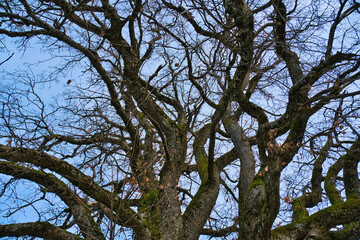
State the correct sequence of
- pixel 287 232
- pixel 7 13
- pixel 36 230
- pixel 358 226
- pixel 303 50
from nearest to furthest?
pixel 36 230 → pixel 287 232 → pixel 358 226 → pixel 303 50 → pixel 7 13

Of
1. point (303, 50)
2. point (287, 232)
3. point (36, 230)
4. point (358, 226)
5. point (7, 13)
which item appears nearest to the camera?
point (36, 230)

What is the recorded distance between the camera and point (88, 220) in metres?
3.57

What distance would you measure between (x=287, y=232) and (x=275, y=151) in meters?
1.12

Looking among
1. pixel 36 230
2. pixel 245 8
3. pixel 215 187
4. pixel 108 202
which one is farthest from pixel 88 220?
pixel 245 8

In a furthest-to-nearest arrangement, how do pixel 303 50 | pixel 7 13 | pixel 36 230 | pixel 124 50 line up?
pixel 124 50 → pixel 7 13 → pixel 303 50 → pixel 36 230

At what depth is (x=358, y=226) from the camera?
3729 millimetres

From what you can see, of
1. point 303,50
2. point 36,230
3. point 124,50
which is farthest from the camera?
point 124,50

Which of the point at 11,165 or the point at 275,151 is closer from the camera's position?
the point at 275,151

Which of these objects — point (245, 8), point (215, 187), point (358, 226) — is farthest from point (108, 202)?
point (358, 226)

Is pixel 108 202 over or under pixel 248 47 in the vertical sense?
under

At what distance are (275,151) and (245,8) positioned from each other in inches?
70.1

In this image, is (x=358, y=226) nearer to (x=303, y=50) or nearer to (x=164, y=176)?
(x=303, y=50)

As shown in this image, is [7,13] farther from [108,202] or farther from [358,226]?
[358,226]

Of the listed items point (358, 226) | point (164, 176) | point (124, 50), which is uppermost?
point (124, 50)
